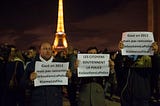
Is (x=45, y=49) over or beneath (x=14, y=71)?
over

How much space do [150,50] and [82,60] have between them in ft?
4.24

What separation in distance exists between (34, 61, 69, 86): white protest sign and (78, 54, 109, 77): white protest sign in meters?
0.36

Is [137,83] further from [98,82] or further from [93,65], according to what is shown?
[93,65]

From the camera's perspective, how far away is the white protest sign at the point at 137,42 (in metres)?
7.53

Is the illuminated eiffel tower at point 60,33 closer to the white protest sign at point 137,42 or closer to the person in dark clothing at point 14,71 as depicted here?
the person in dark clothing at point 14,71

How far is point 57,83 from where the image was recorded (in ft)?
22.4

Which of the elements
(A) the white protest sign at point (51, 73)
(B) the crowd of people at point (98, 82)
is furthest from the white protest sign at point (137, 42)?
(A) the white protest sign at point (51, 73)

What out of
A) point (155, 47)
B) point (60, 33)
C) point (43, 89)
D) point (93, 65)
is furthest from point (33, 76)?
point (60, 33)

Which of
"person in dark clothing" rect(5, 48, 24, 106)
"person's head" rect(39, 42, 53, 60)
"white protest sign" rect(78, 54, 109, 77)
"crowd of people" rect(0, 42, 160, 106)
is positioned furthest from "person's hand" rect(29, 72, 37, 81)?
"person in dark clothing" rect(5, 48, 24, 106)

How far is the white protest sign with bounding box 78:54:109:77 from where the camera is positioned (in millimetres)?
7156

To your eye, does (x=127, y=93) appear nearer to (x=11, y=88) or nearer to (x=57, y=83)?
(x=57, y=83)

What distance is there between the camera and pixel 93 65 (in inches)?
286

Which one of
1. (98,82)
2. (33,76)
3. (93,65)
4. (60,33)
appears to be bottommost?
(98,82)

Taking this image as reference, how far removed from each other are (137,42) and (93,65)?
38.9 inches
